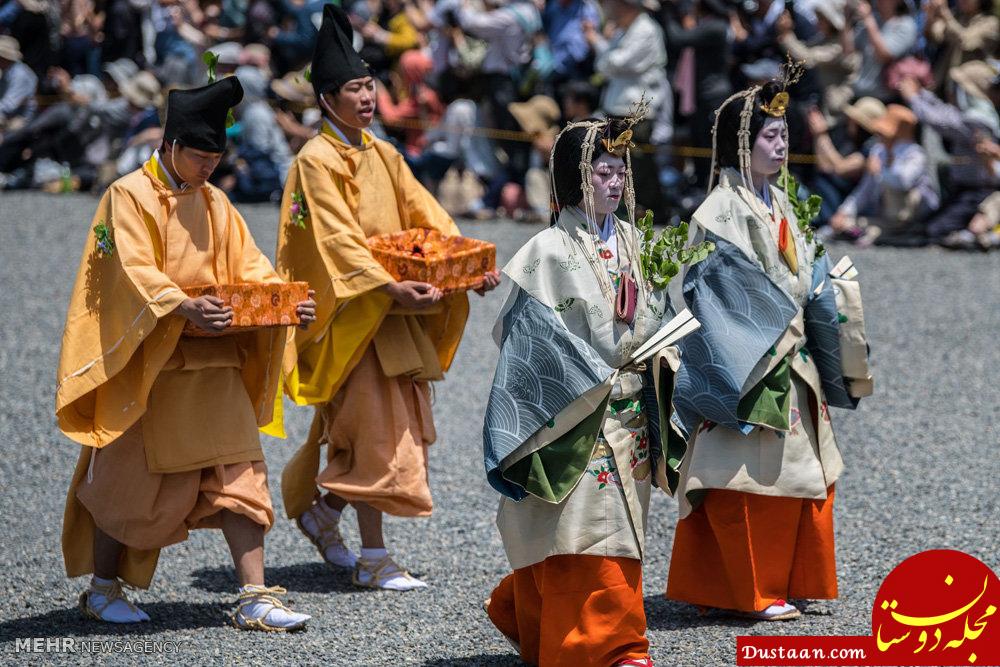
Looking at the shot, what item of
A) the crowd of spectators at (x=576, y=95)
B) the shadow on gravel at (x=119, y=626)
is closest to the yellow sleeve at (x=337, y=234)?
the shadow on gravel at (x=119, y=626)

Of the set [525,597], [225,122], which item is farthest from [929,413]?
[225,122]

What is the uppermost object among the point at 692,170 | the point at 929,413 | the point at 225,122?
the point at 225,122

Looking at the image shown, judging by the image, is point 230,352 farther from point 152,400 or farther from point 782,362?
point 782,362

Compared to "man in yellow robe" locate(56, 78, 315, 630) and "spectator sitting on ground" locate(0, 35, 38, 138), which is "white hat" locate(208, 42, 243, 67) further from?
"man in yellow robe" locate(56, 78, 315, 630)

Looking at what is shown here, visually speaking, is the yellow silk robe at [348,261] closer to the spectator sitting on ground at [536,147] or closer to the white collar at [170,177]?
the white collar at [170,177]

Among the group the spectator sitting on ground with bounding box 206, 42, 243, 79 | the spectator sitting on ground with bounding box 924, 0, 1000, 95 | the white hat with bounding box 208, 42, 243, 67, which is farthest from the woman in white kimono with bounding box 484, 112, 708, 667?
the white hat with bounding box 208, 42, 243, 67

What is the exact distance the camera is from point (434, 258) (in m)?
5.23

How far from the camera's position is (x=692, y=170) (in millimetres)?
11422

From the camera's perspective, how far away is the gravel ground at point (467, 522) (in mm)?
4844

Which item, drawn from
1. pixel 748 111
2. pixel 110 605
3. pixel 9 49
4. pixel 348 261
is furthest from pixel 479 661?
pixel 9 49

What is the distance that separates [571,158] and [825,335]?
4.21 ft

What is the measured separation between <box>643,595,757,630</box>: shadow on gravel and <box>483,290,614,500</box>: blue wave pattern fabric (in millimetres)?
1015

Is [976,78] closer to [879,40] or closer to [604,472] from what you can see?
[879,40]

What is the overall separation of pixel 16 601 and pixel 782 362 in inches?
111
